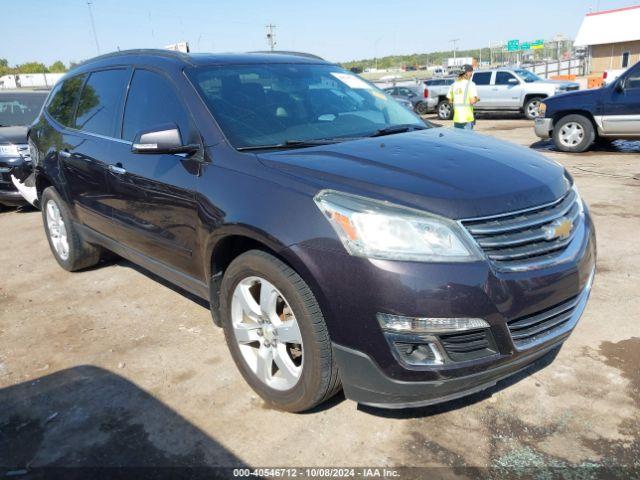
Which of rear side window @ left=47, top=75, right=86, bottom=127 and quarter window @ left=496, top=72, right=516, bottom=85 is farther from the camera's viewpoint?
quarter window @ left=496, top=72, right=516, bottom=85

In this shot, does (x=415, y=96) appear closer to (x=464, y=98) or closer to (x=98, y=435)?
(x=464, y=98)

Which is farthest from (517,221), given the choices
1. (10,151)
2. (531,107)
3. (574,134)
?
(531,107)

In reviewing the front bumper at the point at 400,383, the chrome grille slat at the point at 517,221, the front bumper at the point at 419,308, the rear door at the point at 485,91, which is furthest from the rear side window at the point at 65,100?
the rear door at the point at 485,91

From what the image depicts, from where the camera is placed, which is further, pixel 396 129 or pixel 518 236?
pixel 396 129

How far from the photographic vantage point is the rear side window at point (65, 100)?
14.9ft

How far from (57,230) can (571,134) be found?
937cm

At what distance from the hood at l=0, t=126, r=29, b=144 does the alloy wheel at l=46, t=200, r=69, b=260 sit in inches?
126

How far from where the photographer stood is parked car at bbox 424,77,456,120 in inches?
797

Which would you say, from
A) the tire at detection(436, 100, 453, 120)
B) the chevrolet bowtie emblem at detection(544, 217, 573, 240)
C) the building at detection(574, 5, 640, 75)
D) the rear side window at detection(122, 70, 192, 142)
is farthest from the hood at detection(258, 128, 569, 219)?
the building at detection(574, 5, 640, 75)

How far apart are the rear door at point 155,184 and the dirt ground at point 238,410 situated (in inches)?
25.7

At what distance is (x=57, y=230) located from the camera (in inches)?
199

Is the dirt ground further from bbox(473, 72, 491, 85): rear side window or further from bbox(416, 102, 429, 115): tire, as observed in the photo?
bbox(416, 102, 429, 115): tire

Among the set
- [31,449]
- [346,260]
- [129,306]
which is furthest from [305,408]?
[129,306]

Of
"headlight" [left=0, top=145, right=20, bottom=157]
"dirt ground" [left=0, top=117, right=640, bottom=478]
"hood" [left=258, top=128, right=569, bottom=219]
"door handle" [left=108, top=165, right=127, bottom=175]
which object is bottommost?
"dirt ground" [left=0, top=117, right=640, bottom=478]
